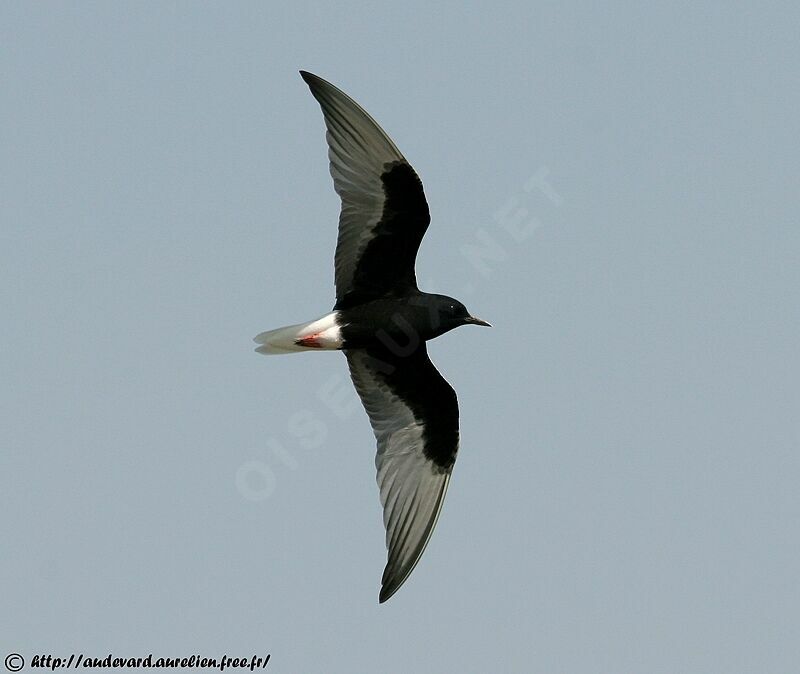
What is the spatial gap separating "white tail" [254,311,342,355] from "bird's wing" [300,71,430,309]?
0.26 m

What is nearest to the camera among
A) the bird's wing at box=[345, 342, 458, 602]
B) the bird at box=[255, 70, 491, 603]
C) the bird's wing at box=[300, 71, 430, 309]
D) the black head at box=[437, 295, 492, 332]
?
the bird's wing at box=[300, 71, 430, 309]

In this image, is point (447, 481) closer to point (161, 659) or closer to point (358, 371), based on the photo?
point (358, 371)

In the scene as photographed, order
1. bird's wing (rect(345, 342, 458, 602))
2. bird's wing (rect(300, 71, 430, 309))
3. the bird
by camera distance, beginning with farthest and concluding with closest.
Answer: bird's wing (rect(345, 342, 458, 602))
the bird
bird's wing (rect(300, 71, 430, 309))

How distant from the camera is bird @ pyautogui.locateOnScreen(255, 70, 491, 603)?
15070 mm

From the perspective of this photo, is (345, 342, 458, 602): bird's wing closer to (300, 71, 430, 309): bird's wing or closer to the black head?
the black head

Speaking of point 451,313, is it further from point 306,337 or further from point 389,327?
point 306,337

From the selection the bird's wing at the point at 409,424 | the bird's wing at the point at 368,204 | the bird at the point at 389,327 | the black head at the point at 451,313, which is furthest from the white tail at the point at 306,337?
the black head at the point at 451,313

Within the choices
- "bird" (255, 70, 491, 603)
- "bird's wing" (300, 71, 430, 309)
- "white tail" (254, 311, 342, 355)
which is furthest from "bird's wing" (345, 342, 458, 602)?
"bird's wing" (300, 71, 430, 309)

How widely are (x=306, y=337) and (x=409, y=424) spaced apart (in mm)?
1651

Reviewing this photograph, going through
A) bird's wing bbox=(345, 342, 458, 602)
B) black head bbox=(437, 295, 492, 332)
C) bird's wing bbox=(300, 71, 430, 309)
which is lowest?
bird's wing bbox=(345, 342, 458, 602)

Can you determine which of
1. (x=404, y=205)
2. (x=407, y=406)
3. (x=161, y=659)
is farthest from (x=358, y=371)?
(x=161, y=659)

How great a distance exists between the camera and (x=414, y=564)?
15.2 meters

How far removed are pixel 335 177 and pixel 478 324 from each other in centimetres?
225

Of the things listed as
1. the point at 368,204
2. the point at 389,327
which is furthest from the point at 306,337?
the point at 368,204
